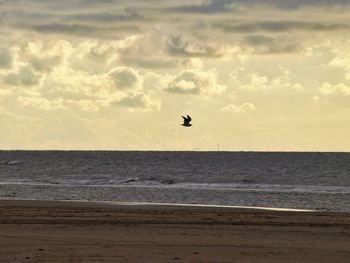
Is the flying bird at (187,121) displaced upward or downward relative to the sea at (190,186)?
upward

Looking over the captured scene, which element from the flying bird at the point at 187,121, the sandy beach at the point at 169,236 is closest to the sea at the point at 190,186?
the flying bird at the point at 187,121

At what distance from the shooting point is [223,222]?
71.7ft

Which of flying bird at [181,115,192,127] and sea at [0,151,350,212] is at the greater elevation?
flying bird at [181,115,192,127]

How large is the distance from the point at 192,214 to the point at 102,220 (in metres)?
3.76

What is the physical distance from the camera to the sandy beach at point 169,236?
14.7 metres

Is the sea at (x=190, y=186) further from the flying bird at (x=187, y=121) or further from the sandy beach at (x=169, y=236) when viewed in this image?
the sandy beach at (x=169, y=236)

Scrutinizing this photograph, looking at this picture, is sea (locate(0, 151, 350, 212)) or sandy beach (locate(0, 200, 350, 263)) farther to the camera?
sea (locate(0, 151, 350, 212))

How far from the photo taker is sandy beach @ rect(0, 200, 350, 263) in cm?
1473

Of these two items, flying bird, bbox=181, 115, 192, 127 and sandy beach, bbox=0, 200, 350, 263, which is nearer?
sandy beach, bbox=0, 200, 350, 263

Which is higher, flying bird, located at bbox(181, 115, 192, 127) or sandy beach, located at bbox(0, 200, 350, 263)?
flying bird, located at bbox(181, 115, 192, 127)

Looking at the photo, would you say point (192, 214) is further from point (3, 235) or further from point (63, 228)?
point (3, 235)

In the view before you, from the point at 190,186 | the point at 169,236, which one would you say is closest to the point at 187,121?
the point at 169,236

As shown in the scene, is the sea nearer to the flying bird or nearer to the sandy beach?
the flying bird

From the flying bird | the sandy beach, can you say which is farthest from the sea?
the sandy beach
